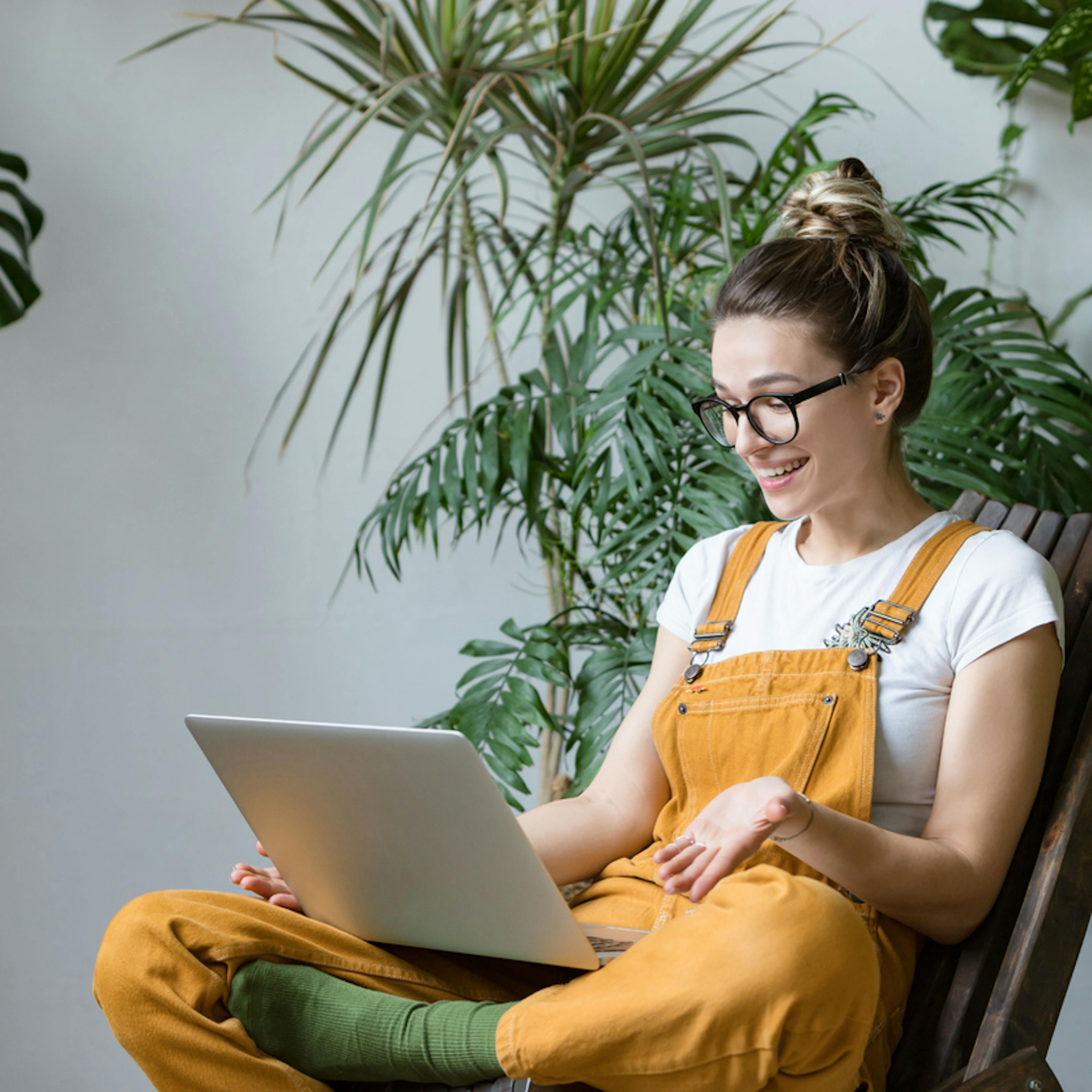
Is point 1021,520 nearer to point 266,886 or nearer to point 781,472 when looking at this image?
point 781,472

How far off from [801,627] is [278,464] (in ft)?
5.22

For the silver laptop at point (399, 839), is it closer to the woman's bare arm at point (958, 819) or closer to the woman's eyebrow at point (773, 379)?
the woman's bare arm at point (958, 819)

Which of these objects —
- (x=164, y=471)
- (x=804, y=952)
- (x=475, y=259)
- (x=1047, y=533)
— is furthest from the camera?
(x=164, y=471)

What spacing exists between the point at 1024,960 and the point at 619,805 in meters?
0.44

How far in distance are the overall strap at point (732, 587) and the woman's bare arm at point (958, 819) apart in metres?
0.27

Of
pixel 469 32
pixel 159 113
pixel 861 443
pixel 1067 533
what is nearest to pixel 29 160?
pixel 159 113

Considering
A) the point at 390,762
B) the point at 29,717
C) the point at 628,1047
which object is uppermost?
the point at 390,762

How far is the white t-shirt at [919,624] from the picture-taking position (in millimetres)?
1040

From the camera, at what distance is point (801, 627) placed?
3.86 feet

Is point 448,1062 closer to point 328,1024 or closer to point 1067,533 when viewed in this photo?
point 328,1024

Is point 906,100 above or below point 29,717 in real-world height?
above

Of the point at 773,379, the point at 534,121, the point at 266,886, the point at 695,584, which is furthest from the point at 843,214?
the point at 534,121

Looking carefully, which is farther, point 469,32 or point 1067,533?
point 469,32

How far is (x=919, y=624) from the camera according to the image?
1.09m
